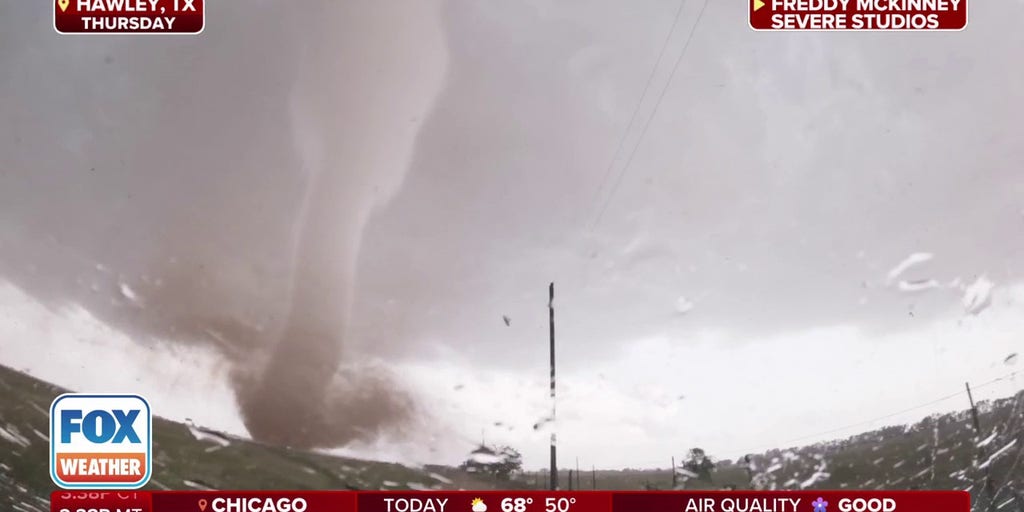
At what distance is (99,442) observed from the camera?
520cm

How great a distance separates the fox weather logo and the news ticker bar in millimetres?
146

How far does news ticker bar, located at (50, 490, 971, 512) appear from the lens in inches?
192

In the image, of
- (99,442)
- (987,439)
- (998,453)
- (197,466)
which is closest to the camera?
(99,442)

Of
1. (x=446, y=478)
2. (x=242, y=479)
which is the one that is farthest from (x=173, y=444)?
(x=446, y=478)

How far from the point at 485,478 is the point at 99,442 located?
3909 mm

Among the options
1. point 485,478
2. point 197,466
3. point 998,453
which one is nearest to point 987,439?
point 998,453

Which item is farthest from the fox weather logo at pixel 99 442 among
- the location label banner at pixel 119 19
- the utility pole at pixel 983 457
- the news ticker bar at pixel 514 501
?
the utility pole at pixel 983 457

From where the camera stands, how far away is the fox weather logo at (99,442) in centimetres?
501

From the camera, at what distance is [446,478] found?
7152 millimetres

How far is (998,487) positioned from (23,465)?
36.9ft

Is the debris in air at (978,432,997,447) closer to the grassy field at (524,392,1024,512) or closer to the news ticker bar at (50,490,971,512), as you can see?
the grassy field at (524,392,1024,512)

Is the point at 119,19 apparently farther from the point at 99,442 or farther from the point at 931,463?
the point at 931,463

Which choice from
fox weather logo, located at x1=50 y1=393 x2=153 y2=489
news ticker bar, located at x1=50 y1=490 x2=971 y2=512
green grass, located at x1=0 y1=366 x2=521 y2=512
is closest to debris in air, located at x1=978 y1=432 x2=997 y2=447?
news ticker bar, located at x1=50 y1=490 x2=971 y2=512

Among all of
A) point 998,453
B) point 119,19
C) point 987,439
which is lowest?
point 998,453
